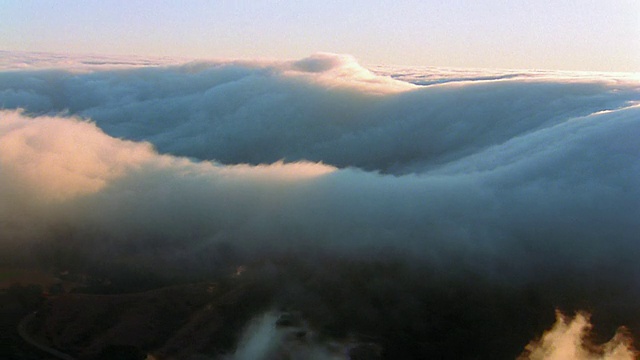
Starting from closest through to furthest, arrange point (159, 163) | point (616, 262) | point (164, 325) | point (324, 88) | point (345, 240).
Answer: point (164, 325) → point (616, 262) → point (345, 240) → point (159, 163) → point (324, 88)

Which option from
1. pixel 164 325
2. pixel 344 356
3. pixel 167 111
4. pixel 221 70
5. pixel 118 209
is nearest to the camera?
pixel 344 356

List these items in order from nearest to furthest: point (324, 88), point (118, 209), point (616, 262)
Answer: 1. point (616, 262)
2. point (118, 209)
3. point (324, 88)

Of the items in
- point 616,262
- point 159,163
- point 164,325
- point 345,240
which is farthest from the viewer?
point 159,163

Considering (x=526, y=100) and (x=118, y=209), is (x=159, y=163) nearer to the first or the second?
(x=118, y=209)

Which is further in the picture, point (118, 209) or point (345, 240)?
point (118, 209)

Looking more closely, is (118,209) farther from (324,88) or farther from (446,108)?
(324,88)

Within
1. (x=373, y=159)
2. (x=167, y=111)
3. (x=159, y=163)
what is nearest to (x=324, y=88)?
(x=373, y=159)

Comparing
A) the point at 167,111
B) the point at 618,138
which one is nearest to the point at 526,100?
the point at 618,138

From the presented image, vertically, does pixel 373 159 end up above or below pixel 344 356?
below

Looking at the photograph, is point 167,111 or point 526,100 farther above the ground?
point 526,100
